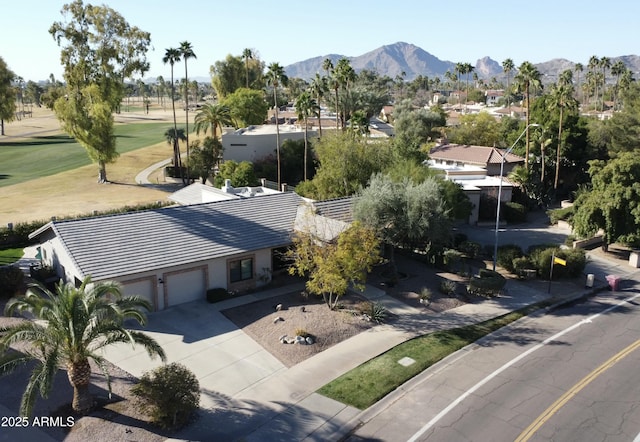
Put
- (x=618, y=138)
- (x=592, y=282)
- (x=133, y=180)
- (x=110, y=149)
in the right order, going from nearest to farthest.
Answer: (x=592, y=282) → (x=618, y=138) → (x=110, y=149) → (x=133, y=180)

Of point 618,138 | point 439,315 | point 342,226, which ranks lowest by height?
point 439,315

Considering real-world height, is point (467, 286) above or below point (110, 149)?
below

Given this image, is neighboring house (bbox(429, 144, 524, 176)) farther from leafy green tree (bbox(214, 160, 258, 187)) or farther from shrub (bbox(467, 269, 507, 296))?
shrub (bbox(467, 269, 507, 296))

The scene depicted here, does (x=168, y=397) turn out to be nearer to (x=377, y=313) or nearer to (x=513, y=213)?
(x=377, y=313)

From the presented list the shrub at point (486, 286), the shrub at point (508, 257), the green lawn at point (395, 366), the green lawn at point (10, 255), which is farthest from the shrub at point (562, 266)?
the green lawn at point (10, 255)

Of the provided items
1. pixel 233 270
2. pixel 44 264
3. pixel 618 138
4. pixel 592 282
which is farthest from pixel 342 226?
pixel 618 138

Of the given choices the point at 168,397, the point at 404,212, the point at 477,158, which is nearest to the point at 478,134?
the point at 477,158

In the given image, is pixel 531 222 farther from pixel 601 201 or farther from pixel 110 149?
pixel 110 149

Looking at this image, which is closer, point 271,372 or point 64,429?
point 64,429
